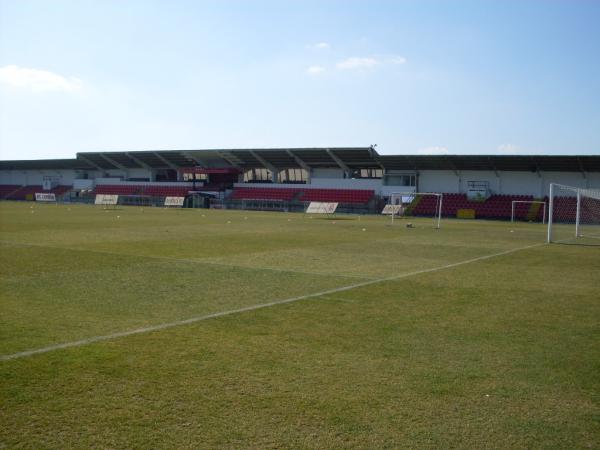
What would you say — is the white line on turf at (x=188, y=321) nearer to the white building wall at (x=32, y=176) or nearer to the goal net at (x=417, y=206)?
the goal net at (x=417, y=206)

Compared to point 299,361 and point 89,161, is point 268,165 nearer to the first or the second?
point 89,161

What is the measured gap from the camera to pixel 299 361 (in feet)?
19.9

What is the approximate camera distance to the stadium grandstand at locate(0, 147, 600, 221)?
53312mm

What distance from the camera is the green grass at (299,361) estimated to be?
4.31 m

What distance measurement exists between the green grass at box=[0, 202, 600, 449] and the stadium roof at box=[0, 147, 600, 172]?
42.6 m

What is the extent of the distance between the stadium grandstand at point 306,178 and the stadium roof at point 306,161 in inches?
4.3

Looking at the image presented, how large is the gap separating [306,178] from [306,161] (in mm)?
3444

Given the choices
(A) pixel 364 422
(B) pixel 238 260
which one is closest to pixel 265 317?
(A) pixel 364 422

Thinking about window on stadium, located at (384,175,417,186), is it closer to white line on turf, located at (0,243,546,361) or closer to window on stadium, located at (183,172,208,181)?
window on stadium, located at (183,172,208,181)

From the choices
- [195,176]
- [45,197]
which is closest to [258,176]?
[195,176]

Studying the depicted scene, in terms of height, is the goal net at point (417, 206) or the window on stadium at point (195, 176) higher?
the window on stadium at point (195, 176)

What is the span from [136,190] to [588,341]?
72481 mm

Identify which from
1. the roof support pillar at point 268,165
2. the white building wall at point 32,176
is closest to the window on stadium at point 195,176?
the roof support pillar at point 268,165

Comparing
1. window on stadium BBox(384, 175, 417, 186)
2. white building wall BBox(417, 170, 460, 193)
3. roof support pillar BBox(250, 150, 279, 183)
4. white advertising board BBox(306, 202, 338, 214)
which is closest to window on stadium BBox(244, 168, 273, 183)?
roof support pillar BBox(250, 150, 279, 183)
